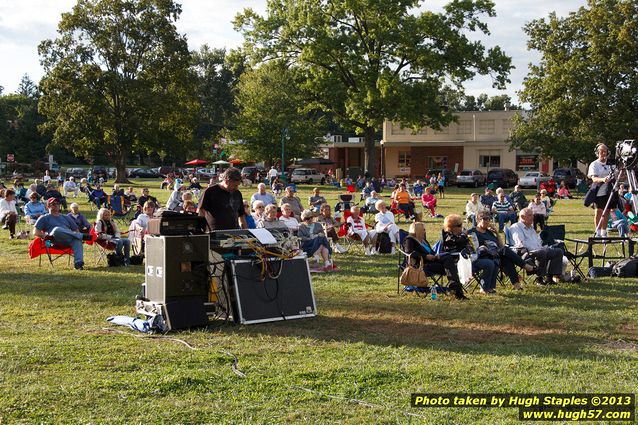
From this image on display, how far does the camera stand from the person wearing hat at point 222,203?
8.42 meters

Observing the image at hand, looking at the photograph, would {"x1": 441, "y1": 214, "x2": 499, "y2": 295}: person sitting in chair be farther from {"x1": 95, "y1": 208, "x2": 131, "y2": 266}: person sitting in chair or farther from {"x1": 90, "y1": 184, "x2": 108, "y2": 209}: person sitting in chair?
{"x1": 90, "y1": 184, "x2": 108, "y2": 209}: person sitting in chair

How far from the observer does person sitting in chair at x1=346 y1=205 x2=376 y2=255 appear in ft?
47.3

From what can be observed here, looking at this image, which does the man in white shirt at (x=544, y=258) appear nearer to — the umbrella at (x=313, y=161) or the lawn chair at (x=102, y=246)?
the lawn chair at (x=102, y=246)

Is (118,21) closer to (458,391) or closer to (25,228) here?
(25,228)

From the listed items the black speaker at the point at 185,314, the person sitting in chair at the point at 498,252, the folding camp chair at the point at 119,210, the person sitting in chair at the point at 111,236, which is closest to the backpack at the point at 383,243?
the person sitting in chair at the point at 498,252

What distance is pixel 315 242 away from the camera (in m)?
12.5

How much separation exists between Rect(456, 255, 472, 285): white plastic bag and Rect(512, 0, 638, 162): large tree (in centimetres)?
3563

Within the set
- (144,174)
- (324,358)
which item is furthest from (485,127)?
(324,358)

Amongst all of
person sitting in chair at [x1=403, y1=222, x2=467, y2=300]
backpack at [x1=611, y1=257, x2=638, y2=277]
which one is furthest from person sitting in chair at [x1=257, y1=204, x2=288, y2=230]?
backpack at [x1=611, y1=257, x2=638, y2=277]

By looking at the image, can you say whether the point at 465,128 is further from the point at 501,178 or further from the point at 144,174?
the point at 144,174

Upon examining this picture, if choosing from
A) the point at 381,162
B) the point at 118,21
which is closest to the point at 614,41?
the point at 381,162

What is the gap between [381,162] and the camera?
64500mm

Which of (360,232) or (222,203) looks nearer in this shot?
(222,203)

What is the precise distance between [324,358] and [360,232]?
8326mm
